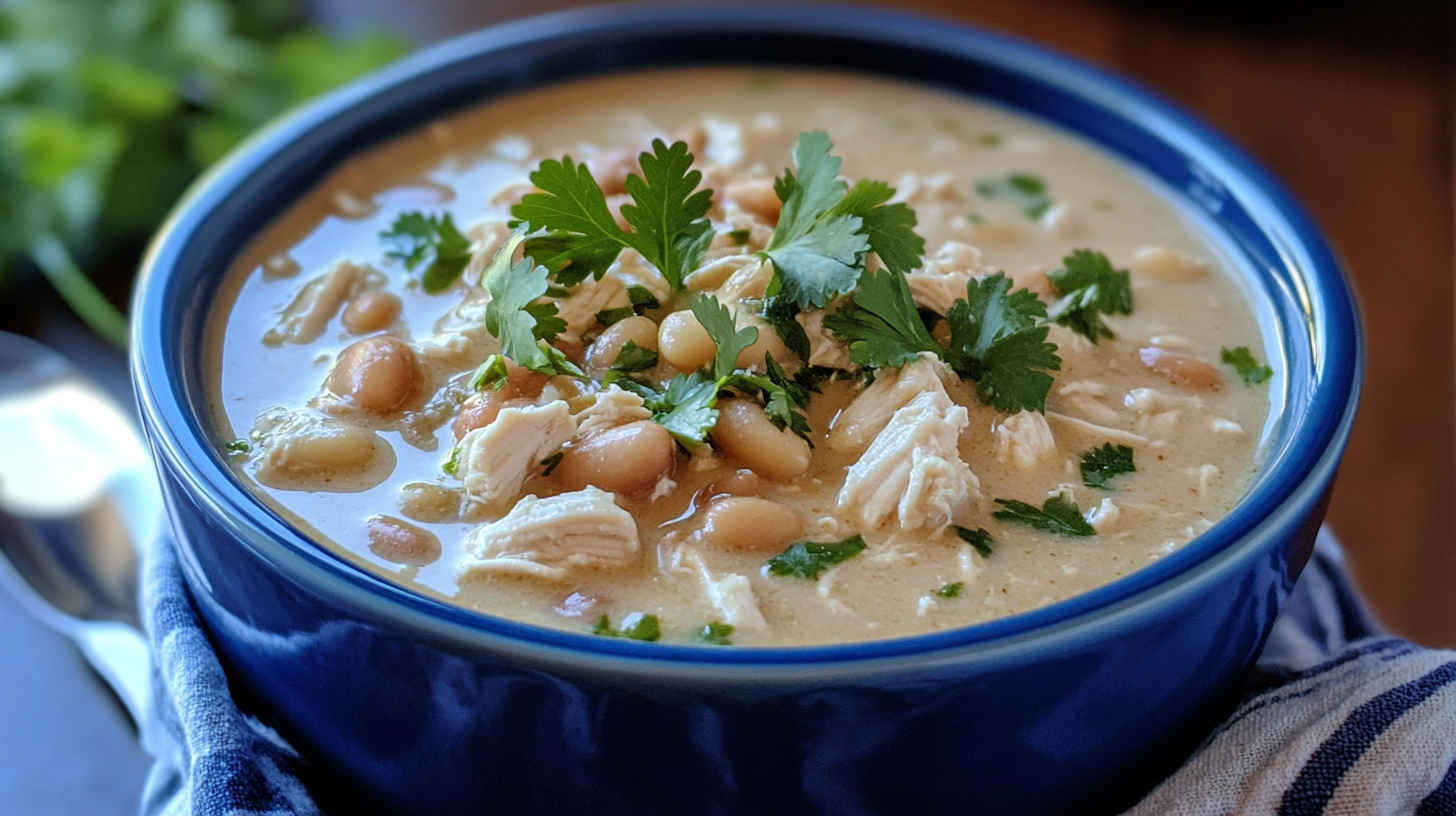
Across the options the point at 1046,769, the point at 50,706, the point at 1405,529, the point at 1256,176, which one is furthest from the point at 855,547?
the point at 1405,529

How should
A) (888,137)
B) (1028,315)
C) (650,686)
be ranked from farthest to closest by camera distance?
(888,137), (1028,315), (650,686)

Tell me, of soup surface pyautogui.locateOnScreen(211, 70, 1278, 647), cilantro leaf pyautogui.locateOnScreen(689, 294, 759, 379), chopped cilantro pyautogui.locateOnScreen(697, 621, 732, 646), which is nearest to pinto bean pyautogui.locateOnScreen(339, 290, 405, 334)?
soup surface pyautogui.locateOnScreen(211, 70, 1278, 647)

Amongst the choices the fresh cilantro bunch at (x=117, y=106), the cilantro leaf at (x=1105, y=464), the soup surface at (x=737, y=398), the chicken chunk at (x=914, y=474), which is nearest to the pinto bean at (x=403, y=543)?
the soup surface at (x=737, y=398)

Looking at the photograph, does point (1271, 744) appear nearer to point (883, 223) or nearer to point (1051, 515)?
point (1051, 515)

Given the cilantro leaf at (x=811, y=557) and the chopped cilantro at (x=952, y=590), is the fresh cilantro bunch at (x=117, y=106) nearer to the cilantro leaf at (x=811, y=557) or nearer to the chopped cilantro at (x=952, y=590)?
the cilantro leaf at (x=811, y=557)

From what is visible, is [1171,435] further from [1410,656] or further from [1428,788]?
[1428,788]

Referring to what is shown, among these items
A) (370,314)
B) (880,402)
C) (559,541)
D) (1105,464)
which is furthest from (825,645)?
(370,314)

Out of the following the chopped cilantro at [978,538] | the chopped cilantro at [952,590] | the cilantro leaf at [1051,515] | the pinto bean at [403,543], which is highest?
the cilantro leaf at [1051,515]
